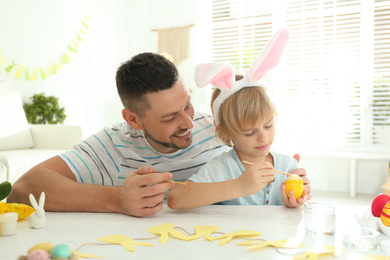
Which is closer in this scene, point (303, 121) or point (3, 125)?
point (3, 125)

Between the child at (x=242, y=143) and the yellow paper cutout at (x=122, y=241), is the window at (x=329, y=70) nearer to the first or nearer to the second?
the child at (x=242, y=143)

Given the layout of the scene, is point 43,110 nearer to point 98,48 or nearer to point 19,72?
point 19,72

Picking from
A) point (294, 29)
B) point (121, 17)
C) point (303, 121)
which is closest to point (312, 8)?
point (294, 29)

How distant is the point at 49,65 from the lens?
452cm

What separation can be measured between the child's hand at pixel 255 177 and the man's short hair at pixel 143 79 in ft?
1.81

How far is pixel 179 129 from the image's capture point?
1.51 meters

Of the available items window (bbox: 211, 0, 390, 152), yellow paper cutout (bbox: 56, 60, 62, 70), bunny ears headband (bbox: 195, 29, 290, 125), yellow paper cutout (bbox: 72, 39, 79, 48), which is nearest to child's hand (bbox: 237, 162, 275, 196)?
bunny ears headband (bbox: 195, 29, 290, 125)

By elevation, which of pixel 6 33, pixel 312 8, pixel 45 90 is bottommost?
pixel 45 90

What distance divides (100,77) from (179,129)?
13.3ft

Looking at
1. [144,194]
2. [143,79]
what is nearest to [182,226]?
[144,194]

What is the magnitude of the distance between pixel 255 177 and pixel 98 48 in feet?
15.0

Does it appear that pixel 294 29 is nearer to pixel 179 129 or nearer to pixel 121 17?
pixel 121 17

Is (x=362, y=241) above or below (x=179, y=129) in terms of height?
below

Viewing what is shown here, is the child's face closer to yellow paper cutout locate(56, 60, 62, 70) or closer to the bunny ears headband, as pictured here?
the bunny ears headband
